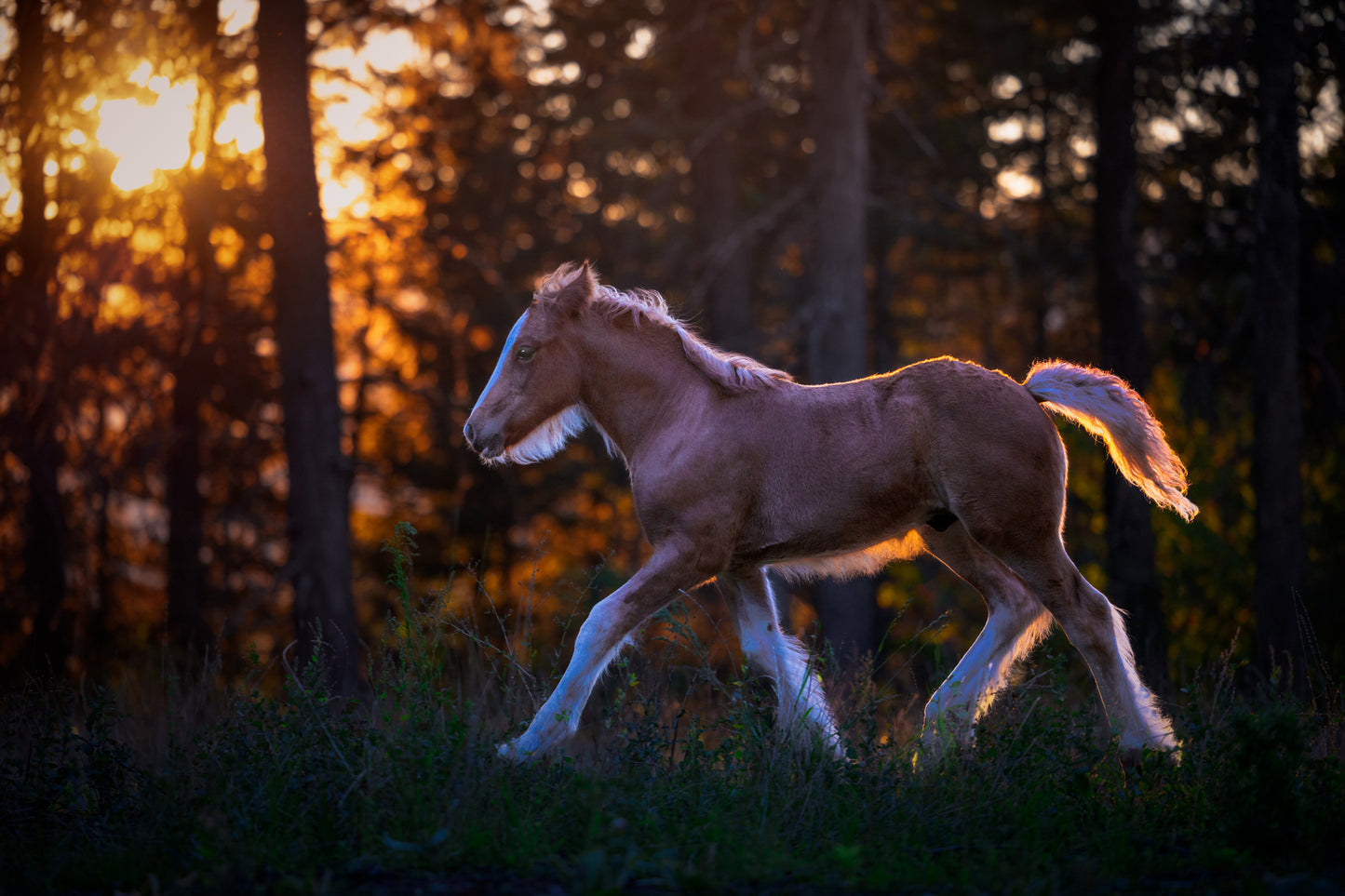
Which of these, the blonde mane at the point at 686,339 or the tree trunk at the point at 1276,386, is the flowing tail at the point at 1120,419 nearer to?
the blonde mane at the point at 686,339

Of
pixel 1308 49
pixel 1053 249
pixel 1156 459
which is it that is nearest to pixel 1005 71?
pixel 1053 249

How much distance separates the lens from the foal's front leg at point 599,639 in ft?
17.2

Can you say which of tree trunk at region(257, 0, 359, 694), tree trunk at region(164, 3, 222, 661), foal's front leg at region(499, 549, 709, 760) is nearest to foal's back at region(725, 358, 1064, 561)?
foal's front leg at region(499, 549, 709, 760)

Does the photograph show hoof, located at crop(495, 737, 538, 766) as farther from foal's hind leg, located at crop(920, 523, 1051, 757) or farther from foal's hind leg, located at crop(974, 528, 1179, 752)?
foal's hind leg, located at crop(974, 528, 1179, 752)

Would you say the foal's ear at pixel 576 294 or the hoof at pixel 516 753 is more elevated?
the foal's ear at pixel 576 294

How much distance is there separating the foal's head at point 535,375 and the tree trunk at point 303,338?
3916mm

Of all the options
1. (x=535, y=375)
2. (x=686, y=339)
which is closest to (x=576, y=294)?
(x=535, y=375)

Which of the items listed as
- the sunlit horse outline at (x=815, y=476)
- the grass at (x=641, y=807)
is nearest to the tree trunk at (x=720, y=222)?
the sunlit horse outline at (x=815, y=476)

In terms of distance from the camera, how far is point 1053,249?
19047 mm

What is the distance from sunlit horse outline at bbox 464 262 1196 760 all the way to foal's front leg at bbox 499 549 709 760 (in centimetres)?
1

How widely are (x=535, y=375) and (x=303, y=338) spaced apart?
4313mm

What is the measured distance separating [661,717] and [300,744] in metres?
2.10

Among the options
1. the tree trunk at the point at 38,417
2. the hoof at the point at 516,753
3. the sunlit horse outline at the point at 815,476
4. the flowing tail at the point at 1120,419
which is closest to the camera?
the hoof at the point at 516,753

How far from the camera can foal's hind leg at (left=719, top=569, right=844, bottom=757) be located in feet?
19.2
